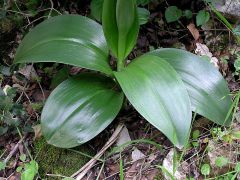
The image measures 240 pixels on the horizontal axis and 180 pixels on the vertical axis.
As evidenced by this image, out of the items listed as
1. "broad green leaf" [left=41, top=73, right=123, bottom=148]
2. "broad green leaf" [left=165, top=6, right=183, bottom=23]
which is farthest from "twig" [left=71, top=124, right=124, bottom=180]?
"broad green leaf" [left=165, top=6, right=183, bottom=23]

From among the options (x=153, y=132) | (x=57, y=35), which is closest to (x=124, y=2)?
(x=57, y=35)

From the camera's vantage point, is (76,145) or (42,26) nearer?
(76,145)

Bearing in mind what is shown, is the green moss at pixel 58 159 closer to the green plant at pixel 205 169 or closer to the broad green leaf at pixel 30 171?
the broad green leaf at pixel 30 171

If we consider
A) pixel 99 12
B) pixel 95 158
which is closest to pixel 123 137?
pixel 95 158

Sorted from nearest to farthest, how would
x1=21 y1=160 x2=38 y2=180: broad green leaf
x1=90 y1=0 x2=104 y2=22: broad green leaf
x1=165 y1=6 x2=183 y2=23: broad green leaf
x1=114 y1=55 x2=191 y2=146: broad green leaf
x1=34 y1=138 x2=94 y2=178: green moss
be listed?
x1=114 y1=55 x2=191 y2=146: broad green leaf < x1=21 y1=160 x2=38 y2=180: broad green leaf < x1=34 y1=138 x2=94 y2=178: green moss < x1=90 y1=0 x2=104 y2=22: broad green leaf < x1=165 y1=6 x2=183 y2=23: broad green leaf

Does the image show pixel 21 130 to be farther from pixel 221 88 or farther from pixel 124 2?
pixel 221 88

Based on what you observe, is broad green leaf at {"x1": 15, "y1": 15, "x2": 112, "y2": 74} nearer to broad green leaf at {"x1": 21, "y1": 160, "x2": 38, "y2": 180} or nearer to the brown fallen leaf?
broad green leaf at {"x1": 21, "y1": 160, "x2": 38, "y2": 180}

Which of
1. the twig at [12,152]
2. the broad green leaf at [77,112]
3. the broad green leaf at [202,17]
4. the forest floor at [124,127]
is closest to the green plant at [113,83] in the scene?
the broad green leaf at [77,112]
